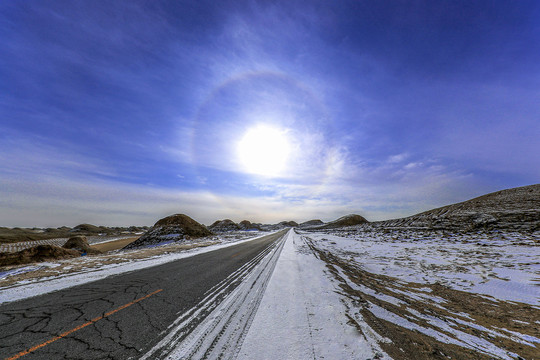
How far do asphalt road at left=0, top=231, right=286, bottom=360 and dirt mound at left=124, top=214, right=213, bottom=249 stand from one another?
3047 centimetres

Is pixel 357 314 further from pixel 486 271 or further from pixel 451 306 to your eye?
pixel 486 271

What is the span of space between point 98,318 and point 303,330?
4.45 meters

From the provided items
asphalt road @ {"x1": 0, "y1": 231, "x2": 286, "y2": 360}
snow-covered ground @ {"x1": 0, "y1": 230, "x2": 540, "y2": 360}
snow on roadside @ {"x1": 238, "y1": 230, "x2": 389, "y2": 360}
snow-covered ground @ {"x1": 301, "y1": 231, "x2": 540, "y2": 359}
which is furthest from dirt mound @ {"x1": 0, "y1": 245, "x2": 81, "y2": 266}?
snow-covered ground @ {"x1": 301, "y1": 231, "x2": 540, "y2": 359}

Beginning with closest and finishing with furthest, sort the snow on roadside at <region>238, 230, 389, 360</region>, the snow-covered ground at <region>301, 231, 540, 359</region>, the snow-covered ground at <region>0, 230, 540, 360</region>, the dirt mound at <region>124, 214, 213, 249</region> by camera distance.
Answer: the snow on roadside at <region>238, 230, 389, 360</region>, the snow-covered ground at <region>0, 230, 540, 360</region>, the snow-covered ground at <region>301, 231, 540, 359</region>, the dirt mound at <region>124, 214, 213, 249</region>

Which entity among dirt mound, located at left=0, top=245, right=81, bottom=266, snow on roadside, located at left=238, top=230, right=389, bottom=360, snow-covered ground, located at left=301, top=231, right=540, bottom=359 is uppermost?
snow on roadside, located at left=238, top=230, right=389, bottom=360

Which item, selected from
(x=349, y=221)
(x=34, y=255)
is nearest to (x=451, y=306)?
(x=34, y=255)

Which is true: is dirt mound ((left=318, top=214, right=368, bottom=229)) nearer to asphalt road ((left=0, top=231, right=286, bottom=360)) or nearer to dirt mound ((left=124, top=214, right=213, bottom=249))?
dirt mound ((left=124, top=214, right=213, bottom=249))

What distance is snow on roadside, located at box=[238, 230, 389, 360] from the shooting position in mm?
3158

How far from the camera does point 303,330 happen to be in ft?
12.8

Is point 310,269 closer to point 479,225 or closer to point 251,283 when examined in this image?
point 251,283

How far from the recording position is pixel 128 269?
910cm

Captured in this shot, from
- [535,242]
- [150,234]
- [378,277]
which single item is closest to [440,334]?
[378,277]

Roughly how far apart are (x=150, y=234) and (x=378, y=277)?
129 ft

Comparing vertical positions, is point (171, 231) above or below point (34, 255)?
above
